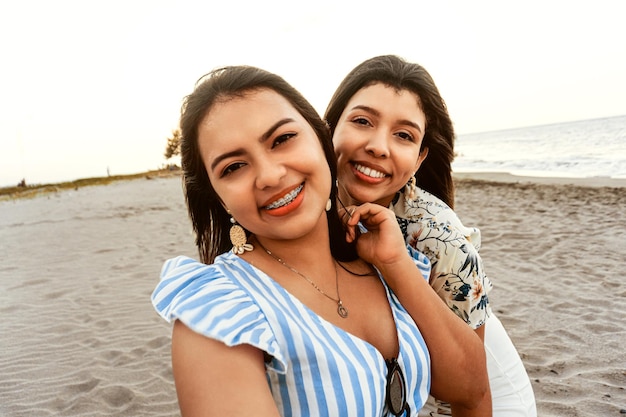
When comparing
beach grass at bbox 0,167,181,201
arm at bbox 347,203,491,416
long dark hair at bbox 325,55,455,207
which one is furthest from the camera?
beach grass at bbox 0,167,181,201

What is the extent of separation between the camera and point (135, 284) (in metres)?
6.66

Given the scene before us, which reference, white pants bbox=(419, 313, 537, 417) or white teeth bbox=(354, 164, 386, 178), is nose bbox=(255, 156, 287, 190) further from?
white pants bbox=(419, 313, 537, 417)

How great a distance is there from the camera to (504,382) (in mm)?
2389

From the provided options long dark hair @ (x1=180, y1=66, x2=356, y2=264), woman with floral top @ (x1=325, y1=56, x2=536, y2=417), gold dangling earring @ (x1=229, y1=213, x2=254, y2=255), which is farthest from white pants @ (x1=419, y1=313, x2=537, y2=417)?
gold dangling earring @ (x1=229, y1=213, x2=254, y2=255)

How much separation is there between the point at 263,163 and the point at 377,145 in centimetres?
89

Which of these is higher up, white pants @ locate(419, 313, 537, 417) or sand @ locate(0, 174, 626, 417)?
white pants @ locate(419, 313, 537, 417)

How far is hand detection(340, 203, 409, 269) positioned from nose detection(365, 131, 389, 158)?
1.31 feet

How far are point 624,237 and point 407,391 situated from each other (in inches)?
330

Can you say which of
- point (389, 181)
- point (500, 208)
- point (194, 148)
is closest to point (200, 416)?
point (194, 148)

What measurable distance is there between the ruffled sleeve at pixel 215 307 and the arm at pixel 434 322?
582mm

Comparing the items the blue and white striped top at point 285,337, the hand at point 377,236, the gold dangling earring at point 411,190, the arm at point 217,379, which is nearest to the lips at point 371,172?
the gold dangling earring at point 411,190

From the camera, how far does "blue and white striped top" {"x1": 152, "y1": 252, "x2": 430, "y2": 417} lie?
1.18 meters

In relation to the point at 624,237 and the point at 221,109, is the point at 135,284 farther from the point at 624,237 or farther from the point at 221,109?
the point at 624,237

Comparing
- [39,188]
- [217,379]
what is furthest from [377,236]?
[39,188]
